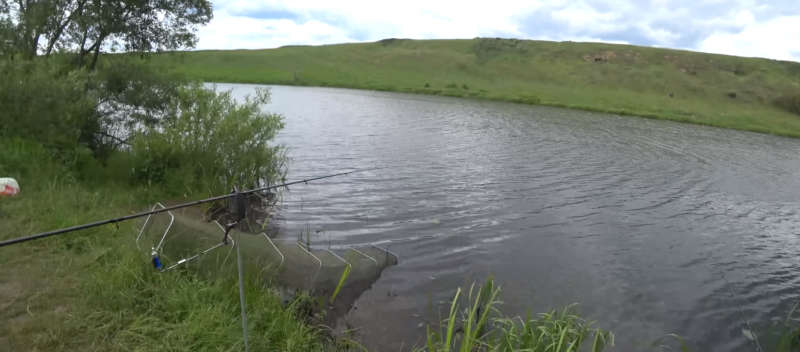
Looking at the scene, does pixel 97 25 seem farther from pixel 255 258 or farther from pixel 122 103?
pixel 255 258

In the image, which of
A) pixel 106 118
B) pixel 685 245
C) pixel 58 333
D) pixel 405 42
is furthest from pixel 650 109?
pixel 405 42

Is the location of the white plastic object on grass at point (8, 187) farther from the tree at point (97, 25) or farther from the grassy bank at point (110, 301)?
the tree at point (97, 25)

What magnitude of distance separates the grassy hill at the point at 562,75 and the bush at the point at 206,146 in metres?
49.0

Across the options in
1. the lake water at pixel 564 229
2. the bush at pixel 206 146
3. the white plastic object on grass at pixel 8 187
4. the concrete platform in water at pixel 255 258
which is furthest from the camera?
the bush at pixel 206 146

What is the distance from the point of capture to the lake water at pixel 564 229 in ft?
25.2

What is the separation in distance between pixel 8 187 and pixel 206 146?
4.07 metres

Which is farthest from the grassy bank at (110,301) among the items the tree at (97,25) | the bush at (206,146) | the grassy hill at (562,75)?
the grassy hill at (562,75)

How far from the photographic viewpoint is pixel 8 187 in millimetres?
7633

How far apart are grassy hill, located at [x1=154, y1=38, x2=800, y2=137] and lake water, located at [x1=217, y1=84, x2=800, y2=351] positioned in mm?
35936

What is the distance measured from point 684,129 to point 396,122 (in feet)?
86.5

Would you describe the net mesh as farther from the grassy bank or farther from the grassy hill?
the grassy hill

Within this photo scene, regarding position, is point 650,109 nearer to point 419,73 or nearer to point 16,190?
point 419,73

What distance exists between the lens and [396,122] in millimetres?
30734

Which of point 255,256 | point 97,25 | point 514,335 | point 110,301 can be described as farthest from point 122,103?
point 514,335
